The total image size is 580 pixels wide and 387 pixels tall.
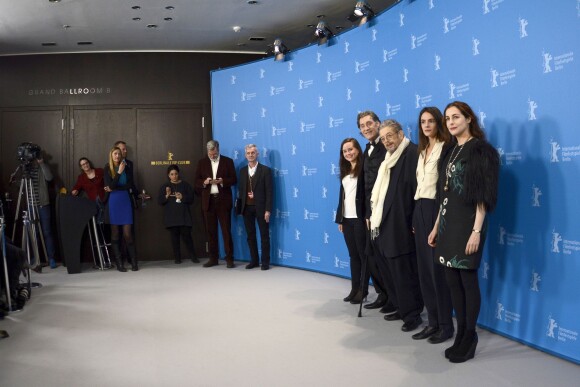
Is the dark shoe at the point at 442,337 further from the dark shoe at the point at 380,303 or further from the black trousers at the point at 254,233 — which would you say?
the black trousers at the point at 254,233

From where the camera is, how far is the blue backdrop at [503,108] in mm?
3475

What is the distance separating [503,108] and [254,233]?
4150mm

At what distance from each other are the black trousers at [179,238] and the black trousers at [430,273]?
187 inches

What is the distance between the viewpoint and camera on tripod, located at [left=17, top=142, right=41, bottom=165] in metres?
7.85

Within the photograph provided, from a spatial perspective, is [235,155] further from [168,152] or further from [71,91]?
[71,91]

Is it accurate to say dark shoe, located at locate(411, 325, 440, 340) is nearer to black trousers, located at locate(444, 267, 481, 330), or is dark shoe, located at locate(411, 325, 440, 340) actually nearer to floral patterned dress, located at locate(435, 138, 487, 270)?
black trousers, located at locate(444, 267, 481, 330)

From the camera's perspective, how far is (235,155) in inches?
322

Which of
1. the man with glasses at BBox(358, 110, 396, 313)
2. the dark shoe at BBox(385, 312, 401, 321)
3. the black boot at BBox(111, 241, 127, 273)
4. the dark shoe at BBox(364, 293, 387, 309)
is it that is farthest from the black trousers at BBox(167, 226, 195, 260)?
the dark shoe at BBox(385, 312, 401, 321)

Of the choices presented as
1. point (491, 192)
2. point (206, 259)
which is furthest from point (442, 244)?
point (206, 259)

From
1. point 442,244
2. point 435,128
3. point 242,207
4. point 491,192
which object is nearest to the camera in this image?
point 491,192

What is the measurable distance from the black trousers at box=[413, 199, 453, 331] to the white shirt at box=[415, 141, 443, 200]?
0.05 m

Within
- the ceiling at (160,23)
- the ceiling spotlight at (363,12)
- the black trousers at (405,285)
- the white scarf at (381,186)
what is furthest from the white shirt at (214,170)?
the black trousers at (405,285)

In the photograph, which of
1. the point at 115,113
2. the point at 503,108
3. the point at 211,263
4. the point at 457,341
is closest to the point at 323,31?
the point at 503,108

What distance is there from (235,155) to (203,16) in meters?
2.06
